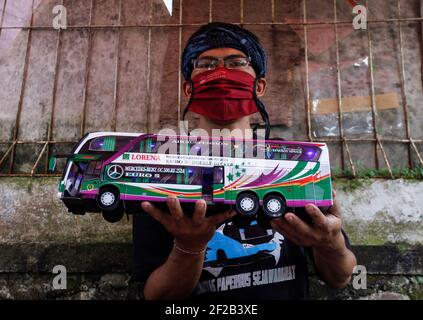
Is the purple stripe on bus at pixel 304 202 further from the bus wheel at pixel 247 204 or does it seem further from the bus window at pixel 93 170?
the bus window at pixel 93 170

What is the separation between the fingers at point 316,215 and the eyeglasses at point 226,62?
4.88ft

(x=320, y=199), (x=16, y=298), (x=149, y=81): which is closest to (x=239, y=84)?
(x=320, y=199)

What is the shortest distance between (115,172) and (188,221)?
52cm

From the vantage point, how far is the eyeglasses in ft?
9.87

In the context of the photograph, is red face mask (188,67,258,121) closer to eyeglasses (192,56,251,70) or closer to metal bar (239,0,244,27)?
eyeglasses (192,56,251,70)

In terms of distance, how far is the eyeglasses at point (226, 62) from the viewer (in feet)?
9.87

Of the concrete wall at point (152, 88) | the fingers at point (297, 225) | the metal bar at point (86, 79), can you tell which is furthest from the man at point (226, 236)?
the metal bar at point (86, 79)

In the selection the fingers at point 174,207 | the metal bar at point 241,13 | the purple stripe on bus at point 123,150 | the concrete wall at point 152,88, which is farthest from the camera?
the metal bar at point 241,13

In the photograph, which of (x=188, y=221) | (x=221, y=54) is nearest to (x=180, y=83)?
(x=221, y=54)

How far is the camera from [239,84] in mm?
2930

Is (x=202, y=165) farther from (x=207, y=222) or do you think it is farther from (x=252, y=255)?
(x=252, y=255)

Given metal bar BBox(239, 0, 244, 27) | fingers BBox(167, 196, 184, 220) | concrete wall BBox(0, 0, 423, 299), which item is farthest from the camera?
metal bar BBox(239, 0, 244, 27)

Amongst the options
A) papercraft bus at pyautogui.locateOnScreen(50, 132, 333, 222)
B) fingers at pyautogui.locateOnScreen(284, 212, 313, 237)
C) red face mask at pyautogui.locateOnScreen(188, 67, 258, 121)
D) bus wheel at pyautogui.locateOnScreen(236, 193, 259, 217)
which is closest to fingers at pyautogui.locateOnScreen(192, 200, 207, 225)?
papercraft bus at pyautogui.locateOnScreen(50, 132, 333, 222)

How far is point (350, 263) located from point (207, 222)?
109 centimetres
